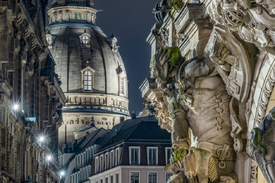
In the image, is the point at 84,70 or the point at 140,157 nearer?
the point at 140,157

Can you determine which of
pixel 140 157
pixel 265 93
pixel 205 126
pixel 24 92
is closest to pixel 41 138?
pixel 24 92

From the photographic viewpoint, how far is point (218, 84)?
769 inches

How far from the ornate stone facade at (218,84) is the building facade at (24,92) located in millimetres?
35955

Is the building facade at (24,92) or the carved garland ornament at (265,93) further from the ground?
the building facade at (24,92)

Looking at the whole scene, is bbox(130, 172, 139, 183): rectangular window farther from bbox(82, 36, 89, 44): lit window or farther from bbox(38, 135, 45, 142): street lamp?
bbox(82, 36, 89, 44): lit window

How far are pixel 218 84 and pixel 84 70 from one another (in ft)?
545

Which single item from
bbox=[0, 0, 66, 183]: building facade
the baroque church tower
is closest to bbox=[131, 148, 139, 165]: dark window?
bbox=[0, 0, 66, 183]: building facade

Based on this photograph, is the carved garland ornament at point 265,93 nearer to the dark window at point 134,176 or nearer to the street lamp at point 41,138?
the street lamp at point 41,138

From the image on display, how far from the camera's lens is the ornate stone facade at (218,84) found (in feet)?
52.7

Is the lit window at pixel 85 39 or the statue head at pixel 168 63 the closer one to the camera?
the statue head at pixel 168 63

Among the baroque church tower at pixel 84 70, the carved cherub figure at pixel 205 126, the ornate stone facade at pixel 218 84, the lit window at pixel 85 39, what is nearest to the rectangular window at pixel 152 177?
the baroque church tower at pixel 84 70


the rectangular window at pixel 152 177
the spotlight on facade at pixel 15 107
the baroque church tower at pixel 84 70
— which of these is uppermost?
the baroque church tower at pixel 84 70

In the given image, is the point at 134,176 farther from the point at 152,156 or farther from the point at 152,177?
the point at 152,156

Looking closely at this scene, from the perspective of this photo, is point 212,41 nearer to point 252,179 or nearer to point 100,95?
point 252,179
